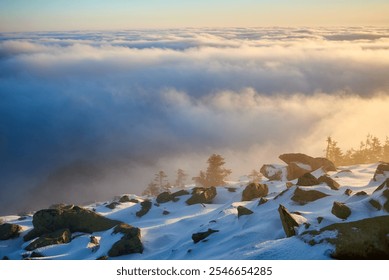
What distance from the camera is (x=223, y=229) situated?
17438mm

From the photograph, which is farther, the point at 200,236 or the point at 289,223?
the point at 200,236

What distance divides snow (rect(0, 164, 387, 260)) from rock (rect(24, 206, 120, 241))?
1.03m

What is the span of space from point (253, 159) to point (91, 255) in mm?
138654

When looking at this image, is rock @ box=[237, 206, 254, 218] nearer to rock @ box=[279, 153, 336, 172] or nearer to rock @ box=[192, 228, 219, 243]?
rock @ box=[192, 228, 219, 243]

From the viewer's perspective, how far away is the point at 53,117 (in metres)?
99.4

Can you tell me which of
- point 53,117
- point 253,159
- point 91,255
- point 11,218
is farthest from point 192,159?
point 91,255

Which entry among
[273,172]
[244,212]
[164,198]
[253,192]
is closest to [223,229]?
[244,212]

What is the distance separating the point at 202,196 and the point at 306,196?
10.8 metres

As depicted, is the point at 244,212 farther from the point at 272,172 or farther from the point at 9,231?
the point at 272,172

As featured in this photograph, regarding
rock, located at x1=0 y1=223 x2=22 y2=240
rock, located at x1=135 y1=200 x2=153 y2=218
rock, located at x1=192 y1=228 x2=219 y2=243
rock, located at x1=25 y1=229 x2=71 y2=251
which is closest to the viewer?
rock, located at x1=192 y1=228 x2=219 y2=243

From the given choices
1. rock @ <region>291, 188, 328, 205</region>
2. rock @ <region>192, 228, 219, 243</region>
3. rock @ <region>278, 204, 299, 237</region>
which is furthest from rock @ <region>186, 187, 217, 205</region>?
rock @ <region>278, 204, 299, 237</region>

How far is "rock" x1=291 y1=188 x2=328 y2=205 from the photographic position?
20791mm
